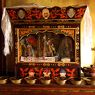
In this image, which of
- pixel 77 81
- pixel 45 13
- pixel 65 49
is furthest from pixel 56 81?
pixel 45 13

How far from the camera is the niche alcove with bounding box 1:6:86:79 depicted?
2449 mm

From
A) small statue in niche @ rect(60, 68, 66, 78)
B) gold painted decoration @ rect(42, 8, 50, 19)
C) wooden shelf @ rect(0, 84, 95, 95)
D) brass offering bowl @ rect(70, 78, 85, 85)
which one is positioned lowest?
wooden shelf @ rect(0, 84, 95, 95)

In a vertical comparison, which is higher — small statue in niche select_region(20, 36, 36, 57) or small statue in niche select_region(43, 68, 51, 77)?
small statue in niche select_region(20, 36, 36, 57)

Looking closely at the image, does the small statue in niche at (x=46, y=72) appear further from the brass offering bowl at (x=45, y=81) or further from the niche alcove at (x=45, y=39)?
the brass offering bowl at (x=45, y=81)

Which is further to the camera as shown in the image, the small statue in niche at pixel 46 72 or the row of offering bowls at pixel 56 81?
the small statue in niche at pixel 46 72

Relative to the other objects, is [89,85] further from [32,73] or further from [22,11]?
[22,11]

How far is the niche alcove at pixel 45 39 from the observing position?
8.04 ft

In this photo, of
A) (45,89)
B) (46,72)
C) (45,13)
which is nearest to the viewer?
(45,89)

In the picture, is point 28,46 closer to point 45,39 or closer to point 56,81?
point 45,39

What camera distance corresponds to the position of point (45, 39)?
259 cm

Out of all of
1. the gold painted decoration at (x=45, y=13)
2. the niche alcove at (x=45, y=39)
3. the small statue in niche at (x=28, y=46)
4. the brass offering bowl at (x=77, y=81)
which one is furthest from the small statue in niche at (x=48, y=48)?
the brass offering bowl at (x=77, y=81)

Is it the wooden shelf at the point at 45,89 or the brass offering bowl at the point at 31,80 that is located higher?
the brass offering bowl at the point at 31,80

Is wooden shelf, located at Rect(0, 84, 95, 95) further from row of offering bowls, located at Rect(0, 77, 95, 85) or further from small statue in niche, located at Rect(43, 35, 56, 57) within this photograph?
small statue in niche, located at Rect(43, 35, 56, 57)

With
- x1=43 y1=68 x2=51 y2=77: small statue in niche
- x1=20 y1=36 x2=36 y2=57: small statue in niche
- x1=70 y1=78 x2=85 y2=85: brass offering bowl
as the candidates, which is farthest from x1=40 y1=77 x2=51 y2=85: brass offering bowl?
x1=20 y1=36 x2=36 y2=57: small statue in niche
